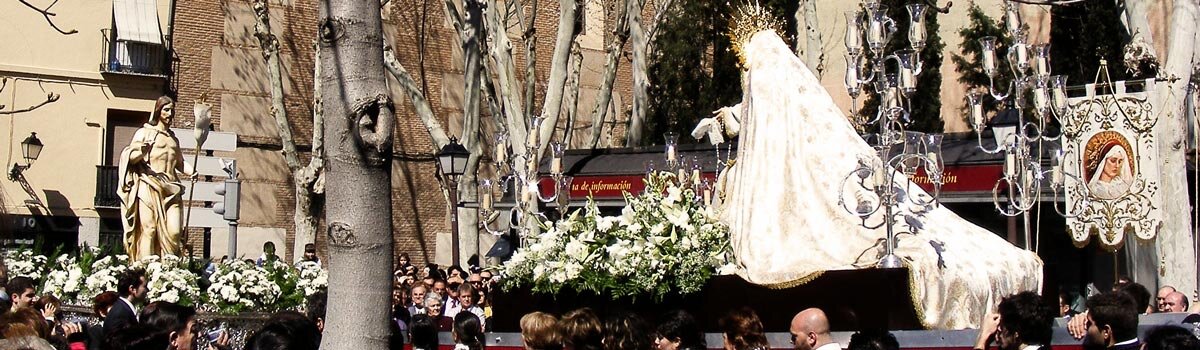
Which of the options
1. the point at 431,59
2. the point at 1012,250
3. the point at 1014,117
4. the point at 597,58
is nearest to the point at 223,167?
the point at 1014,117

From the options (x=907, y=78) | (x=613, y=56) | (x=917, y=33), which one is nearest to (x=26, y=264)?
(x=907, y=78)

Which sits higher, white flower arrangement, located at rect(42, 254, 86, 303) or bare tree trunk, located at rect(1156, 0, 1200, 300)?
bare tree trunk, located at rect(1156, 0, 1200, 300)

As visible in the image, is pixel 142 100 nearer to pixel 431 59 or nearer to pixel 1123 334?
pixel 431 59

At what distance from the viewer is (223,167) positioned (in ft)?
56.0

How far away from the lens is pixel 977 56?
2878 cm

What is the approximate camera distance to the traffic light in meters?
17.2

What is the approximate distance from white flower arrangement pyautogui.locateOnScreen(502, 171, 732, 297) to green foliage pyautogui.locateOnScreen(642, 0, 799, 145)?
21570 mm

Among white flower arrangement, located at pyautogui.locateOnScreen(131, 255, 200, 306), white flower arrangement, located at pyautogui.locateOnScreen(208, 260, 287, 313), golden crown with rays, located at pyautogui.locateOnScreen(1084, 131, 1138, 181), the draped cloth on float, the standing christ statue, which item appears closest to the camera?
the draped cloth on float

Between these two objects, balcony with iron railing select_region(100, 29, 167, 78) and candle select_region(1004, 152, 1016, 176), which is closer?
candle select_region(1004, 152, 1016, 176)

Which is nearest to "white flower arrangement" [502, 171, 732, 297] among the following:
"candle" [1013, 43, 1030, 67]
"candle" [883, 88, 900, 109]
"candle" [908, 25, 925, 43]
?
"candle" [883, 88, 900, 109]

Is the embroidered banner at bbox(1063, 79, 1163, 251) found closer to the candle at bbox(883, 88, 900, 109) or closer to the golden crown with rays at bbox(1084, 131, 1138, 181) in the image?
the golden crown with rays at bbox(1084, 131, 1138, 181)

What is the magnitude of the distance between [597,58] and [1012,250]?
86.6 feet

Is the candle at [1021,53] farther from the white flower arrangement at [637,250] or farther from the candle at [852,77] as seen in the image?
the white flower arrangement at [637,250]

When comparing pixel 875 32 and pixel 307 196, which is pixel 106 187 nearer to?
pixel 307 196
